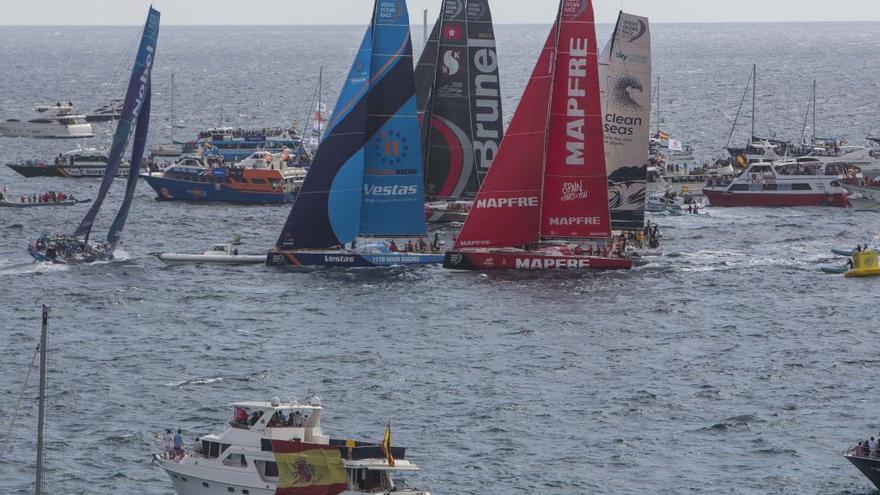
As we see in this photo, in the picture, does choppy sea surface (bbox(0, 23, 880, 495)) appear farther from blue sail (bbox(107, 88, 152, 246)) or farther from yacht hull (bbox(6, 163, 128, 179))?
yacht hull (bbox(6, 163, 128, 179))

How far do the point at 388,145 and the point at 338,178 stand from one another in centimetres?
374

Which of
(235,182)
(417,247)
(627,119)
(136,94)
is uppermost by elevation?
(136,94)

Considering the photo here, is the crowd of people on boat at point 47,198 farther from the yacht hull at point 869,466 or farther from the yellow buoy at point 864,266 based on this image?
the yacht hull at point 869,466

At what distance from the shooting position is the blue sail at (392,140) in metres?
98.6

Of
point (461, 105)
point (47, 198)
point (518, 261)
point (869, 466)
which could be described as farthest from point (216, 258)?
point (869, 466)

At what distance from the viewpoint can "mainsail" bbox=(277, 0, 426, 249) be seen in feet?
321

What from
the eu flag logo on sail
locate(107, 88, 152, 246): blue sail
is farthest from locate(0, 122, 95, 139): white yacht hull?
the eu flag logo on sail

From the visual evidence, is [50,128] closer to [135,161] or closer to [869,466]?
[135,161]

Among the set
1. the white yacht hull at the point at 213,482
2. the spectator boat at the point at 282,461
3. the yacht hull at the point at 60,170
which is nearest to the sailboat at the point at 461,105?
the yacht hull at the point at 60,170

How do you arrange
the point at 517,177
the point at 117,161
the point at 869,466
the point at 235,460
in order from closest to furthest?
the point at 235,460 < the point at 869,466 < the point at 517,177 < the point at 117,161

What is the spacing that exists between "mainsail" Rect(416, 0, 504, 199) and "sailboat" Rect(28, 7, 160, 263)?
19.3 m

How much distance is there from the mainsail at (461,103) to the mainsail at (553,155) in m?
13.4

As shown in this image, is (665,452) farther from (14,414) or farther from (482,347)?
(14,414)

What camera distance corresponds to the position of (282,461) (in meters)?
50.9
